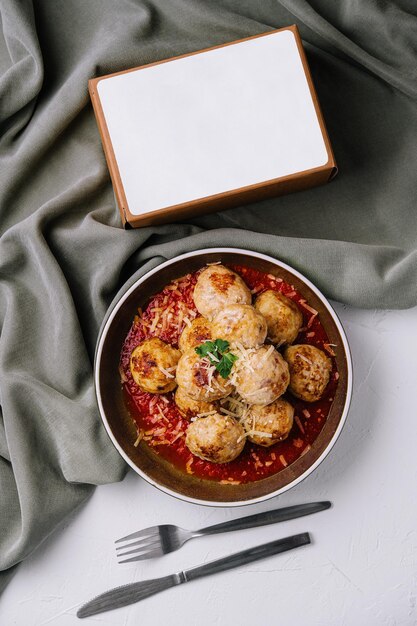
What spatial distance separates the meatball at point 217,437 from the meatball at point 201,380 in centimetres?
7

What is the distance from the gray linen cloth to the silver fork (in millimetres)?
212

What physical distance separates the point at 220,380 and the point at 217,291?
0.89 ft

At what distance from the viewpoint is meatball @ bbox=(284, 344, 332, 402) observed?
1.69m

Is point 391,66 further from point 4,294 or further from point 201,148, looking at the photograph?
point 4,294

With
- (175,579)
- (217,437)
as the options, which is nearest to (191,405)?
(217,437)

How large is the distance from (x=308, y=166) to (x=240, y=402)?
711 mm

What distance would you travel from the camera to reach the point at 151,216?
5.74ft

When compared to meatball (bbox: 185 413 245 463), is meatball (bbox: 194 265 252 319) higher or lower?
higher

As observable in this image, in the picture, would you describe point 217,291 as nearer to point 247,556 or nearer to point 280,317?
point 280,317

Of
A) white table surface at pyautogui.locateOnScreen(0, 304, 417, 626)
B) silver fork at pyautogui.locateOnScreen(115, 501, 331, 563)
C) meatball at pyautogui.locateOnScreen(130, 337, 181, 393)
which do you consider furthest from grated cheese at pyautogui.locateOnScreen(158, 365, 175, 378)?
silver fork at pyautogui.locateOnScreen(115, 501, 331, 563)

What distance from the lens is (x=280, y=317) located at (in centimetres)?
171

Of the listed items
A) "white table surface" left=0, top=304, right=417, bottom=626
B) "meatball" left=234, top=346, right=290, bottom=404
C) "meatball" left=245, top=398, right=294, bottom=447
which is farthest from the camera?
"white table surface" left=0, top=304, right=417, bottom=626

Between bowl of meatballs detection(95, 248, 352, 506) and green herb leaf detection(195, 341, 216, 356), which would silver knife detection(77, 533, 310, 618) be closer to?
bowl of meatballs detection(95, 248, 352, 506)

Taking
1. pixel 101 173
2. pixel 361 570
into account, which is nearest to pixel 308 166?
pixel 101 173
